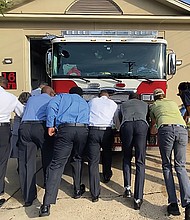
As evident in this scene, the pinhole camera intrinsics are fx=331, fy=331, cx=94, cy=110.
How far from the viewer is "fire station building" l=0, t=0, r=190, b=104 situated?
1185cm

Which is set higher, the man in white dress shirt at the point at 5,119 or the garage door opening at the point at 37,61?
the garage door opening at the point at 37,61

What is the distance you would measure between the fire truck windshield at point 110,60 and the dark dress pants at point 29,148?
84.9 inches

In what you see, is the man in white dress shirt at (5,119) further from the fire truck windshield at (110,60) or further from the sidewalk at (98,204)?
the fire truck windshield at (110,60)

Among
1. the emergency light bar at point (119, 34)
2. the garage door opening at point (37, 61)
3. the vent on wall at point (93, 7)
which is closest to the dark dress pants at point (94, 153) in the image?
the emergency light bar at point (119, 34)

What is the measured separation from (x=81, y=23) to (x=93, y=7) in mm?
713

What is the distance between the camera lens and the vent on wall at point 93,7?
11992 mm

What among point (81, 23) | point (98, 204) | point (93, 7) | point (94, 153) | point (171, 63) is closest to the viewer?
point (98, 204)

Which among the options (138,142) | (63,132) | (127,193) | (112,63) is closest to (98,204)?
(127,193)

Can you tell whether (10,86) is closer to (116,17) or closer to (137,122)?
(116,17)

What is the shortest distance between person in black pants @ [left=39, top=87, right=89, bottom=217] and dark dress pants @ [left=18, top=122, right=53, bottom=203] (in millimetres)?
292

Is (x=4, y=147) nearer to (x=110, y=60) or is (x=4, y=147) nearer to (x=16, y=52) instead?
(x=110, y=60)

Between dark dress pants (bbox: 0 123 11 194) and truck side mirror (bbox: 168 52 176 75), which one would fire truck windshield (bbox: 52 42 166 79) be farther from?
dark dress pants (bbox: 0 123 11 194)

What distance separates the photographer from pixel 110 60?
7168 mm

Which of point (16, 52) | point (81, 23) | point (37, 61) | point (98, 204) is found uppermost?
point (81, 23)
